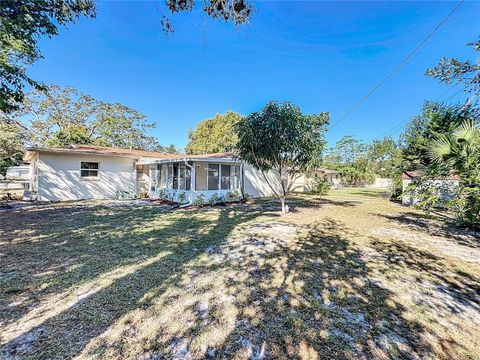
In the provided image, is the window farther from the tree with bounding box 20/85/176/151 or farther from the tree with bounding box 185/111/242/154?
the tree with bounding box 185/111/242/154

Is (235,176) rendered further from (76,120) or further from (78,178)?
(76,120)

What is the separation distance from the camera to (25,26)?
6.37 metres

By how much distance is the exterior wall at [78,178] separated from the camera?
12273 millimetres

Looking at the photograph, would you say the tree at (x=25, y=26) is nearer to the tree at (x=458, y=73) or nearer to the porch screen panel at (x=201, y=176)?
the porch screen panel at (x=201, y=176)

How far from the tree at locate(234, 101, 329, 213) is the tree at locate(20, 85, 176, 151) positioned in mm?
19754

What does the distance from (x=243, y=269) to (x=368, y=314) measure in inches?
79.5

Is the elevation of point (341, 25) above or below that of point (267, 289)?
above

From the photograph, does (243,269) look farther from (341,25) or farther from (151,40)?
(341,25)

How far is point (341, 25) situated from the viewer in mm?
10891

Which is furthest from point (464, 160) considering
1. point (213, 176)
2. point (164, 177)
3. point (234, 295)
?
point (164, 177)

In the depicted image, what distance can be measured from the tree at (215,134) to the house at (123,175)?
46.9ft

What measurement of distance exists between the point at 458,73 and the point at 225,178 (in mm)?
10508

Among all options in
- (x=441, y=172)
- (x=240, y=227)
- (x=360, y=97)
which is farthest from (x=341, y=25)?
(x=240, y=227)

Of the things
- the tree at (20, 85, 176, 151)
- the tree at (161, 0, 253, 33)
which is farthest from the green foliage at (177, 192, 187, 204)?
the tree at (20, 85, 176, 151)
